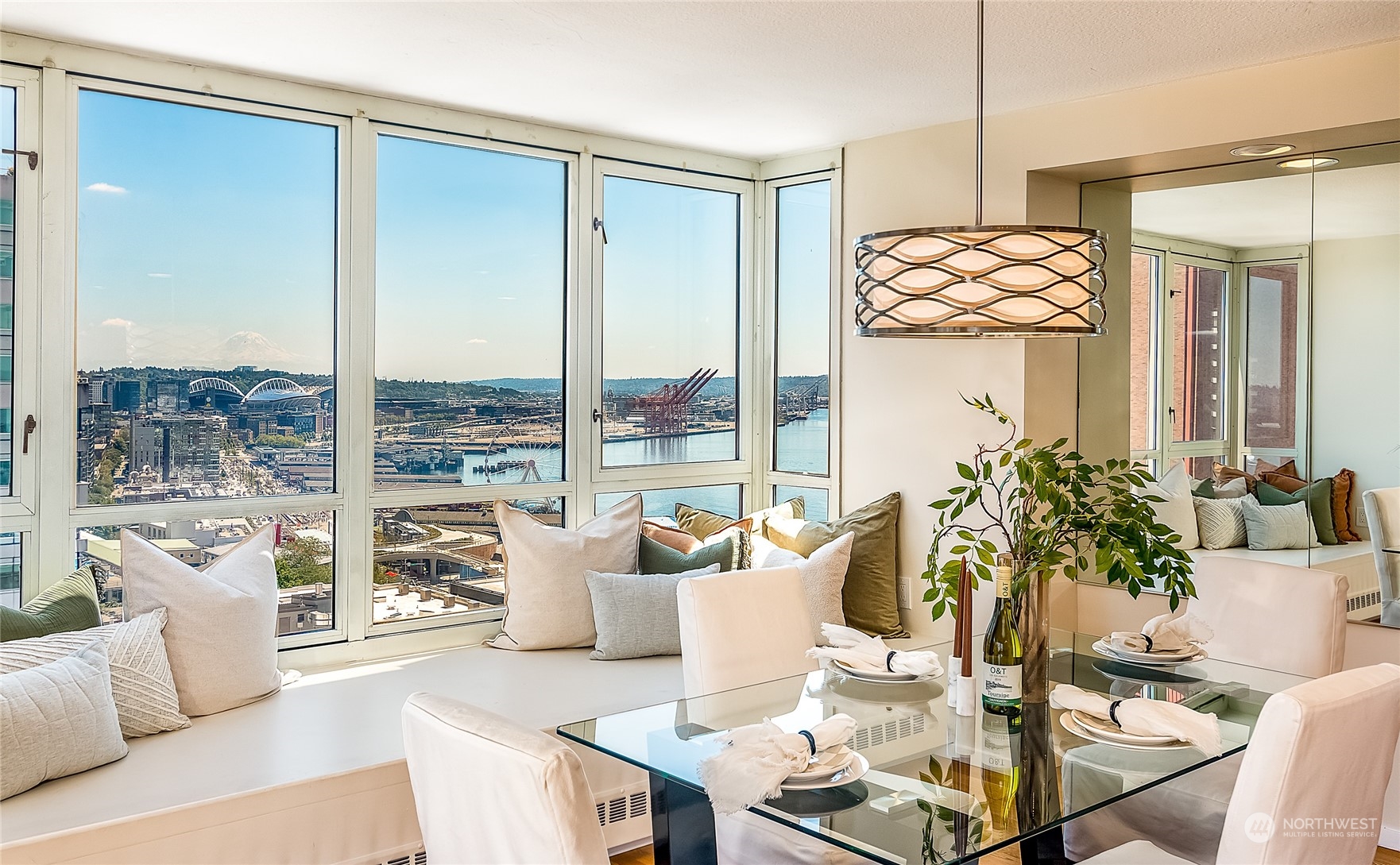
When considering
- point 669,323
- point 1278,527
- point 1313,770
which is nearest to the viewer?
point 1313,770

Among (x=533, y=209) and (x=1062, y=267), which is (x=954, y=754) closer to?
(x=1062, y=267)

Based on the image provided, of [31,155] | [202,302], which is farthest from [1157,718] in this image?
[31,155]

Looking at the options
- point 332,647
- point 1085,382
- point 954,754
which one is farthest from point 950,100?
point 332,647

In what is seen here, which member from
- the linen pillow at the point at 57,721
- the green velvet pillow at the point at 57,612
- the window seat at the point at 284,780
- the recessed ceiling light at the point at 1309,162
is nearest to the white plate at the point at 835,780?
the window seat at the point at 284,780

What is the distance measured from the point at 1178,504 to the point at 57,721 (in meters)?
3.53

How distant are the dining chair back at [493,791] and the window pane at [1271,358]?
9.55 feet

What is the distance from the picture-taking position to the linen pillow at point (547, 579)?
3.84 m

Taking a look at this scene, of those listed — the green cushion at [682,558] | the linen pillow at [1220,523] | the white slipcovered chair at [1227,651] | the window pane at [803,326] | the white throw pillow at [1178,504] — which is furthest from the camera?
the window pane at [803,326]

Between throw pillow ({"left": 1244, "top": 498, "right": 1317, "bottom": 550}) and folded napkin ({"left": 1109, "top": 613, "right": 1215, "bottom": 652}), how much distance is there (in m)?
0.88

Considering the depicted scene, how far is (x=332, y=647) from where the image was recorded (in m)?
3.66

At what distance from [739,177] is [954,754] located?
3255 millimetres

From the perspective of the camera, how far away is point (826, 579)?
3.99 meters

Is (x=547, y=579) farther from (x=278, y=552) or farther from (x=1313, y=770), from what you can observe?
(x=1313, y=770)

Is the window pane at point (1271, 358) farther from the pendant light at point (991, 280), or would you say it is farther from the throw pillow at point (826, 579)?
the pendant light at point (991, 280)
